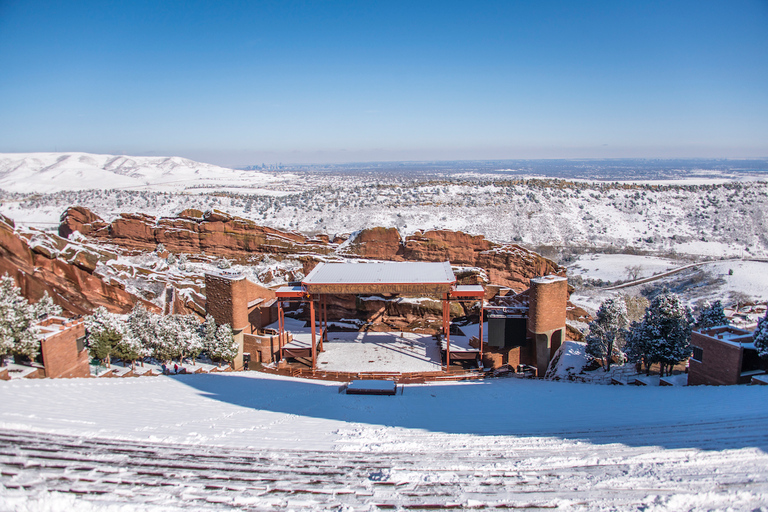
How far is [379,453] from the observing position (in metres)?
8.84

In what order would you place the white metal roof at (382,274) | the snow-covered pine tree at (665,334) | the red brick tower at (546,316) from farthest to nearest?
the red brick tower at (546,316)
the white metal roof at (382,274)
the snow-covered pine tree at (665,334)

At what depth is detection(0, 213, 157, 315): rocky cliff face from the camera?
79.0 feet

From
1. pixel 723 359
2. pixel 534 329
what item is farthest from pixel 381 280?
pixel 723 359

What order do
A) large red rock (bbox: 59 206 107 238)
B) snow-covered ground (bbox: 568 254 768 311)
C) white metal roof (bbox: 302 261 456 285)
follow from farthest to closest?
1. large red rock (bbox: 59 206 107 238)
2. snow-covered ground (bbox: 568 254 768 311)
3. white metal roof (bbox: 302 261 456 285)

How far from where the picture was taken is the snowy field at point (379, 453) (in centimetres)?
684

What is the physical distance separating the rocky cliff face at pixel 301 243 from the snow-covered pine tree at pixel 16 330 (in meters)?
19.4

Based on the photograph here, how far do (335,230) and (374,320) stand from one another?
128 ft

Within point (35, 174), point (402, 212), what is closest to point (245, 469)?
point (402, 212)

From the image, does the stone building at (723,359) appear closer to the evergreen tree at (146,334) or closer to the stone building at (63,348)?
the evergreen tree at (146,334)

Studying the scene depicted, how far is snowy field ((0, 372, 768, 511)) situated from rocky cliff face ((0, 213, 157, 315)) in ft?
44.3

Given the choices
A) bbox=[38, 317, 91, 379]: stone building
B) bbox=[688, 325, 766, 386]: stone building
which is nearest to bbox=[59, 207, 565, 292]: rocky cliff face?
bbox=[688, 325, 766, 386]: stone building

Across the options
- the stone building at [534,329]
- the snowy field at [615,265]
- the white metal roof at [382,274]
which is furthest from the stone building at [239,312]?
the snowy field at [615,265]

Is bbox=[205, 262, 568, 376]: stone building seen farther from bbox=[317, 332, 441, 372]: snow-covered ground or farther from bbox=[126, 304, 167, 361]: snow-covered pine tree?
bbox=[126, 304, 167, 361]: snow-covered pine tree

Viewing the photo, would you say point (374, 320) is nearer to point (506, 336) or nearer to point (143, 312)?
point (506, 336)
